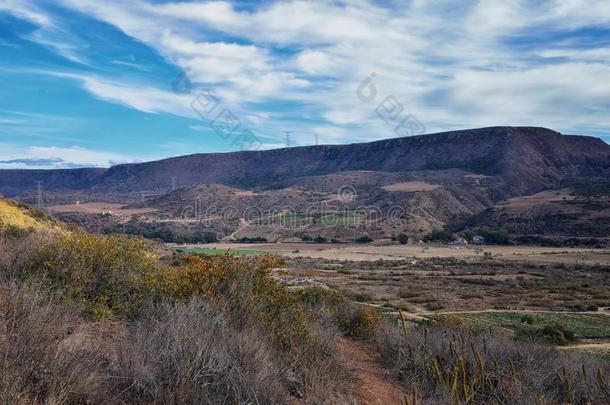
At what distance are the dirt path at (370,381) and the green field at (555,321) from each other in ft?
38.4

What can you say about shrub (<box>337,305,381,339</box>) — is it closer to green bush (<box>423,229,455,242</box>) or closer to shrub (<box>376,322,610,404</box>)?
shrub (<box>376,322,610,404</box>)

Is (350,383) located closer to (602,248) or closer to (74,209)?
(602,248)

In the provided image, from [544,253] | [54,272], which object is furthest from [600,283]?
[54,272]

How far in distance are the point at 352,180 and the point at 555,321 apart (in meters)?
107

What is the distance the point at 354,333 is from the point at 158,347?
22.6ft

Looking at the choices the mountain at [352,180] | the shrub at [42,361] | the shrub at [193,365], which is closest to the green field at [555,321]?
the shrub at [193,365]

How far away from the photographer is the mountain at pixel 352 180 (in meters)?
99.6

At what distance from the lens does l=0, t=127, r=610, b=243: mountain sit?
99562 millimetres

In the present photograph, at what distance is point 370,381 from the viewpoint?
27.3ft

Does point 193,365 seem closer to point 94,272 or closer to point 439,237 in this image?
point 94,272

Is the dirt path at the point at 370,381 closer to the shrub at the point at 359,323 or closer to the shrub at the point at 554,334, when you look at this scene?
the shrub at the point at 359,323

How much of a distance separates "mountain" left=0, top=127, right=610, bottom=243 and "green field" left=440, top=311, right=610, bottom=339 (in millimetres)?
55560

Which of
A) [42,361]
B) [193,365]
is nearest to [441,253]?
[193,365]

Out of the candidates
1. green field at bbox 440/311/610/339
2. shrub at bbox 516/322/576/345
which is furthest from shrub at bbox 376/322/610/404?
green field at bbox 440/311/610/339
